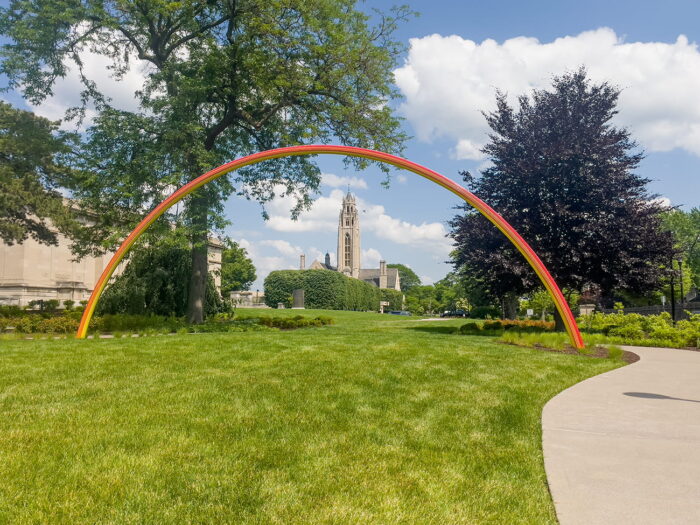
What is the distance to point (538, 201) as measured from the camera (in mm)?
18641

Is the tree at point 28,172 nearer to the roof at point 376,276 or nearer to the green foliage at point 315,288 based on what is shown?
the green foliage at point 315,288

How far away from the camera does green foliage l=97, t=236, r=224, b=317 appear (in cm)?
2145

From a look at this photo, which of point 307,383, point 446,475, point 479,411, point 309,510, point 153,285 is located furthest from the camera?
point 153,285

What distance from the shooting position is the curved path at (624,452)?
348 cm

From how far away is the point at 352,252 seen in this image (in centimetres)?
14425

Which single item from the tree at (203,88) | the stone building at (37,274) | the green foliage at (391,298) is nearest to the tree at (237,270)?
the stone building at (37,274)

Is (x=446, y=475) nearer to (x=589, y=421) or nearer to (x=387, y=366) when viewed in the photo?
(x=589, y=421)

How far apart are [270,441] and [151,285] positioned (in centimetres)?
1949

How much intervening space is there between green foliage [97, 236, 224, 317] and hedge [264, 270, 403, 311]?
4122cm

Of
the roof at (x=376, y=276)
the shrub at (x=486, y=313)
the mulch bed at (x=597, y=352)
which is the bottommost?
the shrub at (x=486, y=313)

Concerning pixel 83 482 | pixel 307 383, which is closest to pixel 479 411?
pixel 307 383

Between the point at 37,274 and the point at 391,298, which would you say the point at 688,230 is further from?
the point at 37,274

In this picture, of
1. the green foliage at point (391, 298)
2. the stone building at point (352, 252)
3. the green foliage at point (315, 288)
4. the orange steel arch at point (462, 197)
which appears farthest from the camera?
the stone building at point (352, 252)

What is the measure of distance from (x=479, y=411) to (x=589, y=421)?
135 centimetres
